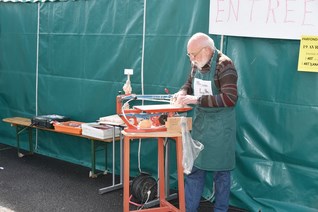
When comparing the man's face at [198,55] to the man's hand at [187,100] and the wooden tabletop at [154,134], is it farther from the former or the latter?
the wooden tabletop at [154,134]

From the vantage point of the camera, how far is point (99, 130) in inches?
149

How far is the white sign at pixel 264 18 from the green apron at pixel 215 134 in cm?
56

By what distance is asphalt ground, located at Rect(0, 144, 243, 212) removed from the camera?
3.40 metres

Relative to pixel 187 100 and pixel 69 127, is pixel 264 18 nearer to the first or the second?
pixel 187 100

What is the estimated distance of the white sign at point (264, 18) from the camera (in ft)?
9.29

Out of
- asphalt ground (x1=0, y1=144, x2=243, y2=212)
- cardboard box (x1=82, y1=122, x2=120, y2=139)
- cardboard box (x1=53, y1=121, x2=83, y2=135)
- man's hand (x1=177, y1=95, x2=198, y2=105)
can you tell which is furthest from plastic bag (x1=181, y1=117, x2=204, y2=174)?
cardboard box (x1=53, y1=121, x2=83, y2=135)

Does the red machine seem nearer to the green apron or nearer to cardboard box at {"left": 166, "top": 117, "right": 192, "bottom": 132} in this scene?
cardboard box at {"left": 166, "top": 117, "right": 192, "bottom": 132}

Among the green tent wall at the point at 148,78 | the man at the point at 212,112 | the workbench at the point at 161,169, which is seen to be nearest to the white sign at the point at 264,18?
the green tent wall at the point at 148,78

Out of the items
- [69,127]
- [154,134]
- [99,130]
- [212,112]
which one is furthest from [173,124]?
[69,127]

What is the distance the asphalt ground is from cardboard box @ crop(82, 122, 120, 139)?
19.6 inches

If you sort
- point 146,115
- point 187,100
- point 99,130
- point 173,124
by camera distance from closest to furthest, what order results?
point 187,100 < point 173,124 < point 146,115 < point 99,130

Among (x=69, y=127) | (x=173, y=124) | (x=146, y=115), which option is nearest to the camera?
(x=173, y=124)

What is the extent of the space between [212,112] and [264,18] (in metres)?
0.88

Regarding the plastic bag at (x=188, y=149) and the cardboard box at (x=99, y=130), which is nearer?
the plastic bag at (x=188, y=149)
